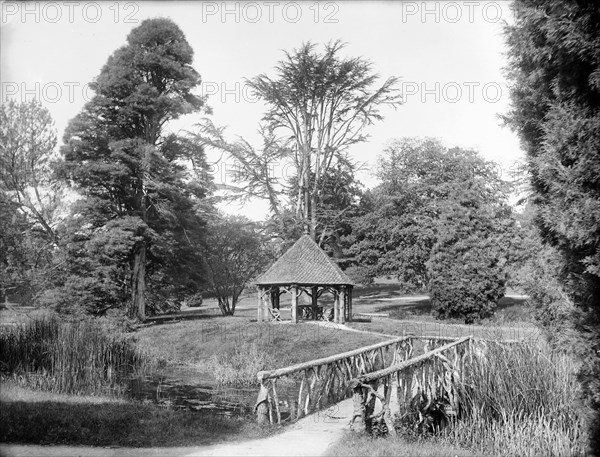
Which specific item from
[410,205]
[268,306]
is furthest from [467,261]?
[268,306]

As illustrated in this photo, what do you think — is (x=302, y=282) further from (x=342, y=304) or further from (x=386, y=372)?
(x=386, y=372)

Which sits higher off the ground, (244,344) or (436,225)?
(436,225)

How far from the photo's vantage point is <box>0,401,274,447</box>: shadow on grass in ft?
28.7

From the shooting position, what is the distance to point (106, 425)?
9.45 metres

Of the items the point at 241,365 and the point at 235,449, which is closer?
the point at 235,449

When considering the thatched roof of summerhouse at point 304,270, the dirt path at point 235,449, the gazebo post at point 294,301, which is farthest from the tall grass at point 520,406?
the thatched roof of summerhouse at point 304,270

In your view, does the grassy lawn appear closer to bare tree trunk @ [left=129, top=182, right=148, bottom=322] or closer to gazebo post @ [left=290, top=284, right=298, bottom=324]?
gazebo post @ [left=290, top=284, right=298, bottom=324]

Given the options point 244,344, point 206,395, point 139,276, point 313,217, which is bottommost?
point 206,395

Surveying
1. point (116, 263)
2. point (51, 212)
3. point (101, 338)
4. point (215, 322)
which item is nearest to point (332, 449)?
point (101, 338)

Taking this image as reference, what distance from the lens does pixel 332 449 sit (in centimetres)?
789

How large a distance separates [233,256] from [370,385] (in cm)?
2709

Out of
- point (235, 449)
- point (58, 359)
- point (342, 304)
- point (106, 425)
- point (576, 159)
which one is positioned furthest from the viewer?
point (342, 304)

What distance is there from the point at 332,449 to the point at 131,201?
24.5 meters

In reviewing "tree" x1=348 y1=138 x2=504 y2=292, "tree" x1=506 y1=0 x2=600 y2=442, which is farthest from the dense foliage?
"tree" x1=506 y1=0 x2=600 y2=442
